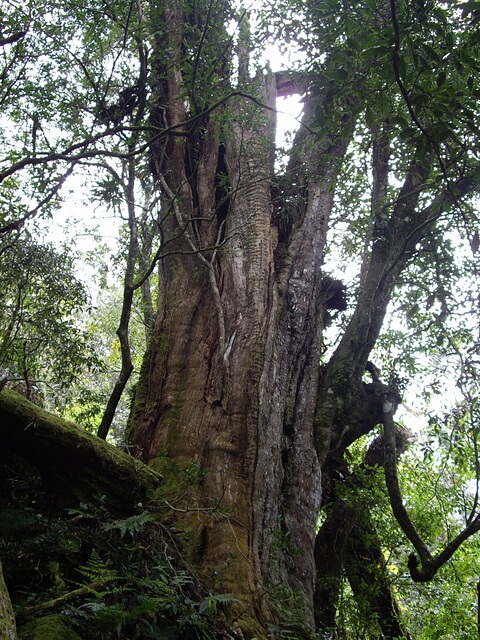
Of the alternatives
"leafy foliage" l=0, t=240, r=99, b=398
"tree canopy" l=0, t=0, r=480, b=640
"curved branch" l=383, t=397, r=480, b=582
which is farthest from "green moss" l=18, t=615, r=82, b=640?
"curved branch" l=383, t=397, r=480, b=582

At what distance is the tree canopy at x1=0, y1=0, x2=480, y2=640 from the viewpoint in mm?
3422

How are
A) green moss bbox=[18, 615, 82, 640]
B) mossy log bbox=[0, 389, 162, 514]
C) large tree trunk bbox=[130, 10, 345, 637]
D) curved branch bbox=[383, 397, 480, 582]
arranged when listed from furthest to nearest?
Answer: curved branch bbox=[383, 397, 480, 582], large tree trunk bbox=[130, 10, 345, 637], mossy log bbox=[0, 389, 162, 514], green moss bbox=[18, 615, 82, 640]

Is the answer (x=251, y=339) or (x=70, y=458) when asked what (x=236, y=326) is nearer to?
(x=251, y=339)

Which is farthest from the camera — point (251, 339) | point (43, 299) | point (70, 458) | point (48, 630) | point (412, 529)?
point (43, 299)

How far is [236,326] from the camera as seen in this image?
5629 mm

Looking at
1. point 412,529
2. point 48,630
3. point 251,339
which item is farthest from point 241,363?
point 48,630

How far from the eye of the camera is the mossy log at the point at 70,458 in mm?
3883

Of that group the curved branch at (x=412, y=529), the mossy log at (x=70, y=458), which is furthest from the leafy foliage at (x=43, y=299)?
the curved branch at (x=412, y=529)

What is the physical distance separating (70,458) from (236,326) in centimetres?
222

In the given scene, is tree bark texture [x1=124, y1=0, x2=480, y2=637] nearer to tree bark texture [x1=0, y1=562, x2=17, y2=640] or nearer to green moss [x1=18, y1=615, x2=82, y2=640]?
green moss [x1=18, y1=615, x2=82, y2=640]

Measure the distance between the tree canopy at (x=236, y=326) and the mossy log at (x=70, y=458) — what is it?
0.7 inches

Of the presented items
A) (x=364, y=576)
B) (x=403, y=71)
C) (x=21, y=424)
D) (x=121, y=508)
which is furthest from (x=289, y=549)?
(x=403, y=71)

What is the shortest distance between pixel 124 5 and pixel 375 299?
426cm

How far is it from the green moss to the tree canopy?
0.07 feet
